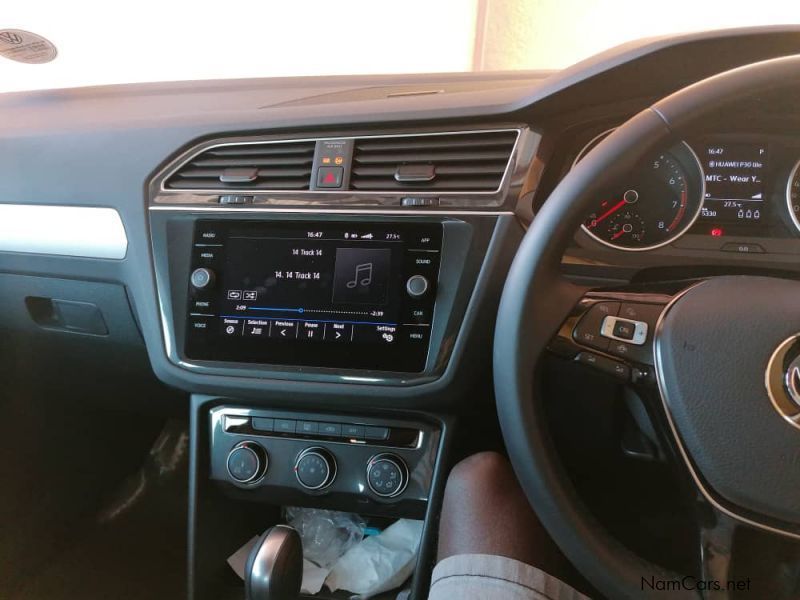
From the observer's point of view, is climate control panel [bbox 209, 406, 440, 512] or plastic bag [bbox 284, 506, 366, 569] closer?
climate control panel [bbox 209, 406, 440, 512]

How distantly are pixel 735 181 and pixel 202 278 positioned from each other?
67 centimetres

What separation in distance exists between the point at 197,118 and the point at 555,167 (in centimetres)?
48

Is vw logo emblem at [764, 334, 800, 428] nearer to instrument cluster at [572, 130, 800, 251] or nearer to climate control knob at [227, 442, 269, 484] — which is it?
instrument cluster at [572, 130, 800, 251]

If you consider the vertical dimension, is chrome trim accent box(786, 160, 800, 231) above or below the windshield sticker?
below

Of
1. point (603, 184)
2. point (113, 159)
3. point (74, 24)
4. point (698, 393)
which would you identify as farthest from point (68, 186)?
point (698, 393)

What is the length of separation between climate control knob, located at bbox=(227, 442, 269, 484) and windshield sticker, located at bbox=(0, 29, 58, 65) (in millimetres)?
885

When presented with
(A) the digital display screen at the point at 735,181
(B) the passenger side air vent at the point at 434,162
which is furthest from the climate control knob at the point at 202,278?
(A) the digital display screen at the point at 735,181

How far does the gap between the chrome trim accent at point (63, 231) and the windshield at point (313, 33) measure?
365 mm

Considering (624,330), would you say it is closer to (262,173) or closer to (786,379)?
(786,379)

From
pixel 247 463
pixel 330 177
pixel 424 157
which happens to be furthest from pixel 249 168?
pixel 247 463

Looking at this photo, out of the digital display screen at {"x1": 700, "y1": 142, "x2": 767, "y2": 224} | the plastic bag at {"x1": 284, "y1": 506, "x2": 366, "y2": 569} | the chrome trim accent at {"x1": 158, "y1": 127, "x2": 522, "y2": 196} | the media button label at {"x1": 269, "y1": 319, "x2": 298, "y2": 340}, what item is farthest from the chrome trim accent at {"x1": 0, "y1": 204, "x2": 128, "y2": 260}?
the digital display screen at {"x1": 700, "y1": 142, "x2": 767, "y2": 224}

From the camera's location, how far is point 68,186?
87 cm

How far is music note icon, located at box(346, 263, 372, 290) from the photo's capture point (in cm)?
73

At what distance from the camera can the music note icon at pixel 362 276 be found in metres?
0.73
